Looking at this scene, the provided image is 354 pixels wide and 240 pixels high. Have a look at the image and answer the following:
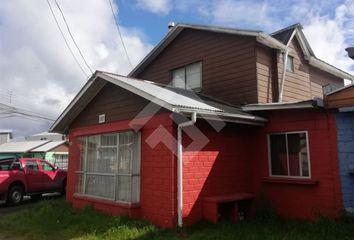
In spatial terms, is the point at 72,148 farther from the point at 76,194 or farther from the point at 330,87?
the point at 330,87

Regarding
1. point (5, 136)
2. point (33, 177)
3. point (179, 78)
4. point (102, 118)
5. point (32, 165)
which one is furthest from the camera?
point (5, 136)

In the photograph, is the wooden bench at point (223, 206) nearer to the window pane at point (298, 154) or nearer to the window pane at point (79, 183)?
the window pane at point (298, 154)

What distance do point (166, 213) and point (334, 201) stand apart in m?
4.18

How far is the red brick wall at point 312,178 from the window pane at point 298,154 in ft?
0.70

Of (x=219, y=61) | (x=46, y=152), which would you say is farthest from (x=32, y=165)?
(x=46, y=152)

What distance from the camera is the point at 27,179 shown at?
1499 cm

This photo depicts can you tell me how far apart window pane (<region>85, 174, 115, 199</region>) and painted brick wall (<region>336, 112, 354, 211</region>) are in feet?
20.5

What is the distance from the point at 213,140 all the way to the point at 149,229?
288 centimetres

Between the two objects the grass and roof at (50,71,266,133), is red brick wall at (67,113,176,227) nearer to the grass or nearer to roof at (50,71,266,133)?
the grass

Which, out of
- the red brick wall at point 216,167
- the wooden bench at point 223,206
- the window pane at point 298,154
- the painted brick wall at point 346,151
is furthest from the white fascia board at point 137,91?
the painted brick wall at point 346,151

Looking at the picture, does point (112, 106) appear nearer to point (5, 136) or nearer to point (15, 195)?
point (15, 195)

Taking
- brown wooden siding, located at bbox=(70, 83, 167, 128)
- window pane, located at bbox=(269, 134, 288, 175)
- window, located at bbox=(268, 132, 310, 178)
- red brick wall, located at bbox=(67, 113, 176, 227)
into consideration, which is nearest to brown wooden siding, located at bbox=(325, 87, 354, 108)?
window, located at bbox=(268, 132, 310, 178)

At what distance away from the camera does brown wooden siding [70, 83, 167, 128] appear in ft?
31.3

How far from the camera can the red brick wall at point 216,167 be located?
834cm
